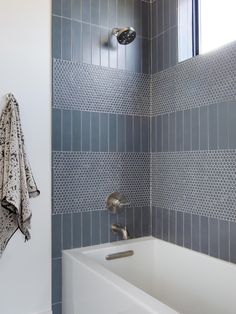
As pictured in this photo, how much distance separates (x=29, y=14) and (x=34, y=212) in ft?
3.94

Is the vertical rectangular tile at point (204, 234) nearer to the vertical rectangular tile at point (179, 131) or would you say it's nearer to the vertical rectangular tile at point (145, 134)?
the vertical rectangular tile at point (179, 131)

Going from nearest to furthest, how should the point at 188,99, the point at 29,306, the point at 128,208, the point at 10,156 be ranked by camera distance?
the point at 10,156
the point at 29,306
the point at 188,99
the point at 128,208

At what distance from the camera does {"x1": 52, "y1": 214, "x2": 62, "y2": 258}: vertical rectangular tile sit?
186 centimetres

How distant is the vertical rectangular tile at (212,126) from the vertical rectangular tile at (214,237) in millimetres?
434

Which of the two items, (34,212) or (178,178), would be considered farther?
(178,178)

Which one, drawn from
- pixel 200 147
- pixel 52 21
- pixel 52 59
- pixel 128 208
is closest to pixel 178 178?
pixel 200 147

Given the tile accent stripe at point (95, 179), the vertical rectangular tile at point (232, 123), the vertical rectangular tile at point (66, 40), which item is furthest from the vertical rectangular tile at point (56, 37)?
the vertical rectangular tile at point (232, 123)

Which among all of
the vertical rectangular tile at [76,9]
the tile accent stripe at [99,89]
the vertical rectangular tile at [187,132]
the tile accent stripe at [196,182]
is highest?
the vertical rectangular tile at [76,9]

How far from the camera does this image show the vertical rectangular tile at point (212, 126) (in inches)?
67.8

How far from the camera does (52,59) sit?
1.87 meters

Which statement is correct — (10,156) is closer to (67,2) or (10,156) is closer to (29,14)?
(29,14)

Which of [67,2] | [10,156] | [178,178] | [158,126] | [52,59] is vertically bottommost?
[178,178]

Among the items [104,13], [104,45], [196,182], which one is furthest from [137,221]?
[104,13]

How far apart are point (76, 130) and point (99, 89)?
34 cm
